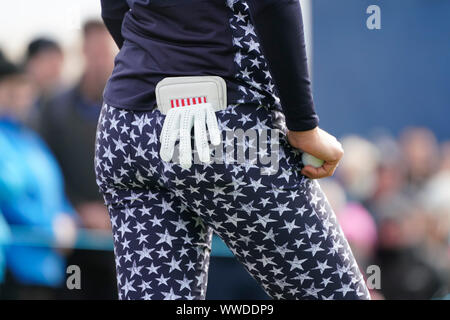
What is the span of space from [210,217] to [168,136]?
167mm

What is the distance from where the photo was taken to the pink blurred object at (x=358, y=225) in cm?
335

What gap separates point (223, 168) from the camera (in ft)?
3.88

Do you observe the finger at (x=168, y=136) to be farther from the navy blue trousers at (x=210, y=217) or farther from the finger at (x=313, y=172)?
the finger at (x=313, y=172)

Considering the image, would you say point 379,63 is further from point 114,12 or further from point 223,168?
point 223,168

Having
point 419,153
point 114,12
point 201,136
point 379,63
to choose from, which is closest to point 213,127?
point 201,136

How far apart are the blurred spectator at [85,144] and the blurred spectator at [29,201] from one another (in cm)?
6

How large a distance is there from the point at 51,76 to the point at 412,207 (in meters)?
1.89

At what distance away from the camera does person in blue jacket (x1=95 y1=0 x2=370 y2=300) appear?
119cm

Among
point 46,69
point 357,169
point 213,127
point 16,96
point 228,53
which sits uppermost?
point 228,53

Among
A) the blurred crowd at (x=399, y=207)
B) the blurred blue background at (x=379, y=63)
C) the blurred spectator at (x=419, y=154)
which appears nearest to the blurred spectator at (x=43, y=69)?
the blurred blue background at (x=379, y=63)

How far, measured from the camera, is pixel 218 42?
1188 mm

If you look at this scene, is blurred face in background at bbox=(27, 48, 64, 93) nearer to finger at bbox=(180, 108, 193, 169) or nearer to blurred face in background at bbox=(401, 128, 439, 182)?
blurred face in background at bbox=(401, 128, 439, 182)

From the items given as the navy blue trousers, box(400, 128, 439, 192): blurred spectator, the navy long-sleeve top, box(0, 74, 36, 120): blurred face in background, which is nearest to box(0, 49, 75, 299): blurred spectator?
box(0, 74, 36, 120): blurred face in background
